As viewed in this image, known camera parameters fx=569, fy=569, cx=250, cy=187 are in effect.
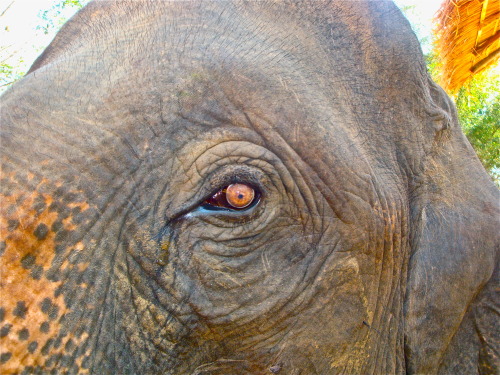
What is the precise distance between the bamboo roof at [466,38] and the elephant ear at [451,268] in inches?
117

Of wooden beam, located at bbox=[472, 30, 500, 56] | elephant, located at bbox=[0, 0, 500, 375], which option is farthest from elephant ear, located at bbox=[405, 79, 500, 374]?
wooden beam, located at bbox=[472, 30, 500, 56]

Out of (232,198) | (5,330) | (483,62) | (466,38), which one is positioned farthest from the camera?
(483,62)

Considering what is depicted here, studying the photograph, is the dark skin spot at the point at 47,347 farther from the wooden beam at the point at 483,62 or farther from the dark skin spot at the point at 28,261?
the wooden beam at the point at 483,62

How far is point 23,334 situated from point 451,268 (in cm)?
129

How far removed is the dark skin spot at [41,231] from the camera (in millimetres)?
1319

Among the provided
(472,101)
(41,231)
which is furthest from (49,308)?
(472,101)

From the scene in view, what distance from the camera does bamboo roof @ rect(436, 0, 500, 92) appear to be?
4.55 metres

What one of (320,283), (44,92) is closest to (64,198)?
(44,92)

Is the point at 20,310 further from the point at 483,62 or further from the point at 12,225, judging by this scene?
the point at 483,62

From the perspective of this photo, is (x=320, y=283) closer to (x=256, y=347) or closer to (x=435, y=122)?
(x=256, y=347)

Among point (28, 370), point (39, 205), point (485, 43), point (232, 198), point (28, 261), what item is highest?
point (485, 43)

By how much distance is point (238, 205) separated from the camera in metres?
1.49

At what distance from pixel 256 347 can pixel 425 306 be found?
0.61 metres

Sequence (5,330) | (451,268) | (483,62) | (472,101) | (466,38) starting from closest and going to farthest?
1. (5,330)
2. (451,268)
3. (466,38)
4. (483,62)
5. (472,101)
